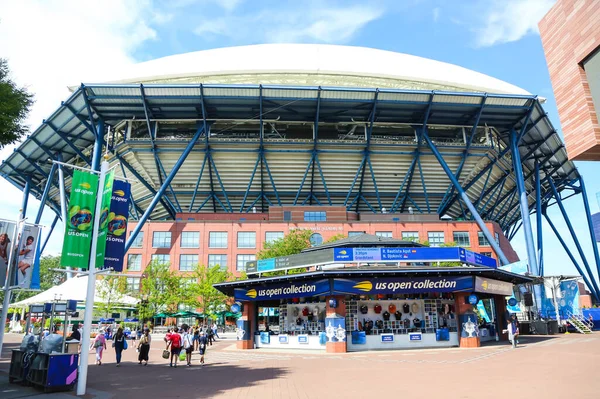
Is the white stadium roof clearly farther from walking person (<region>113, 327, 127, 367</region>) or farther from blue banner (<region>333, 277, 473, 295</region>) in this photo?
walking person (<region>113, 327, 127, 367</region>)

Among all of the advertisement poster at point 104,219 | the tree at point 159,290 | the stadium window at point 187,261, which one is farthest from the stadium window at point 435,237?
the advertisement poster at point 104,219

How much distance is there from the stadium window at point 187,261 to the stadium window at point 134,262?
548 cm

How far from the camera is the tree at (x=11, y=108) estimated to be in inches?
513

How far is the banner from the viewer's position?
1502 centimetres

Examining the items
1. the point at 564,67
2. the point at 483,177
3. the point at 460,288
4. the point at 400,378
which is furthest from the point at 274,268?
the point at 483,177

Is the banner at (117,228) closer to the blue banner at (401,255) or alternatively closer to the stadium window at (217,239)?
the blue banner at (401,255)

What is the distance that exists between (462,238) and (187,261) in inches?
1515

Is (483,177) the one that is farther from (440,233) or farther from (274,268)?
(274,268)

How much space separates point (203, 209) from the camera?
6994 centimetres

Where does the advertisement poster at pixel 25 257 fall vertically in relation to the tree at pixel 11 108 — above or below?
below

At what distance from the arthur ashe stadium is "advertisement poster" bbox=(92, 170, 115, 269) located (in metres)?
32.6

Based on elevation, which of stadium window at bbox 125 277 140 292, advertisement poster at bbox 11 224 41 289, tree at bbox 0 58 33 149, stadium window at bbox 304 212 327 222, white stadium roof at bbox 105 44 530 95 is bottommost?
advertisement poster at bbox 11 224 41 289

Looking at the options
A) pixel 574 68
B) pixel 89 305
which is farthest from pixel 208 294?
pixel 574 68

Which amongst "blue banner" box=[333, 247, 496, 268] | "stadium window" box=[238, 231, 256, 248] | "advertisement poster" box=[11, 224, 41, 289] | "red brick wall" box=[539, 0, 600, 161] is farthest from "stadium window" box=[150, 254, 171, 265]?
"red brick wall" box=[539, 0, 600, 161]
